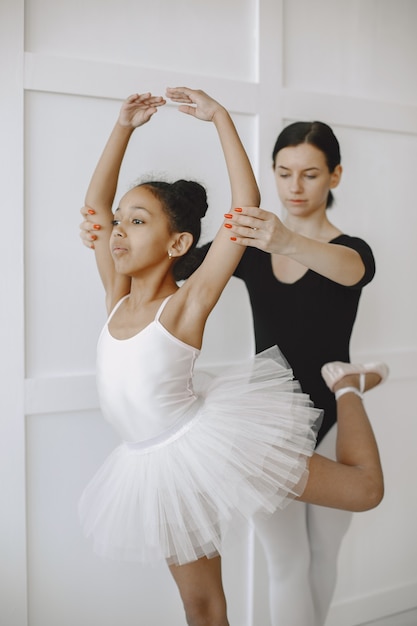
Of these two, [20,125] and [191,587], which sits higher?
[20,125]

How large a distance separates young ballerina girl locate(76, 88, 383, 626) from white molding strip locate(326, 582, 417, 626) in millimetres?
759

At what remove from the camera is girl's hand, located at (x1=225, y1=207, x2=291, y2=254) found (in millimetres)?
1248

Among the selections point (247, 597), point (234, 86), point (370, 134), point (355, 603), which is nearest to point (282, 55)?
point (234, 86)

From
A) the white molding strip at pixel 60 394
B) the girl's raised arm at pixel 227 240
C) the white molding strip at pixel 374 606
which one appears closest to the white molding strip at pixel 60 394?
the white molding strip at pixel 60 394

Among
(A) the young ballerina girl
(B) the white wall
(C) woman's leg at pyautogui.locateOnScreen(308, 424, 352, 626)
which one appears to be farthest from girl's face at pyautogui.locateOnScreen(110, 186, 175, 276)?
(C) woman's leg at pyautogui.locateOnScreen(308, 424, 352, 626)

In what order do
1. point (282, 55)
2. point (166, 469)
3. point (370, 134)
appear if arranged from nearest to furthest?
1. point (166, 469)
2. point (282, 55)
3. point (370, 134)

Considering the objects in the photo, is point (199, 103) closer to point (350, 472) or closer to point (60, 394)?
point (60, 394)

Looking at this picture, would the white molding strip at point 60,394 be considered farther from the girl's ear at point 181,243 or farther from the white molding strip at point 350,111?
the white molding strip at point 350,111

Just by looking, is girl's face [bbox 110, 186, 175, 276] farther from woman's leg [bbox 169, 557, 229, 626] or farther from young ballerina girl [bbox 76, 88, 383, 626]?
woman's leg [bbox 169, 557, 229, 626]

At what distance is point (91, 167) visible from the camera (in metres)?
1.52

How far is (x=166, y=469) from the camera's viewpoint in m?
1.24

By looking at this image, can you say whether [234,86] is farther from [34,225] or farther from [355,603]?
[355,603]

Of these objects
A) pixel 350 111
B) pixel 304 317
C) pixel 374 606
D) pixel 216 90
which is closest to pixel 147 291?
pixel 304 317

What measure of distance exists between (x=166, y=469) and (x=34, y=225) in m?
0.66
